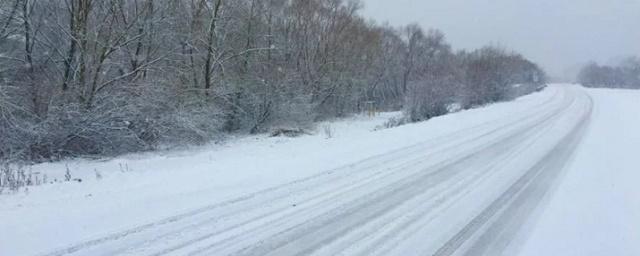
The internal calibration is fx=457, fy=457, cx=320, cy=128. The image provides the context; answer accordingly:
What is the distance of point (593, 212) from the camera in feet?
21.1

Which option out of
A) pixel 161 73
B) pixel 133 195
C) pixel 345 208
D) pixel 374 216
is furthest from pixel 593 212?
pixel 161 73

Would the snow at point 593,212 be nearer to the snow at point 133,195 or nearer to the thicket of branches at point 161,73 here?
the snow at point 133,195

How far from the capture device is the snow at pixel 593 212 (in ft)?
16.8

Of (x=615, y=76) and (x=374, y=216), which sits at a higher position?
(x=615, y=76)

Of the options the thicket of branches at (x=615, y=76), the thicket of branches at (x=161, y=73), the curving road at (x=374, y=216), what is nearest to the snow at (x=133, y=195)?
the curving road at (x=374, y=216)

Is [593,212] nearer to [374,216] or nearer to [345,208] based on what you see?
[374,216]

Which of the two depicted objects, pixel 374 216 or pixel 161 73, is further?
pixel 161 73

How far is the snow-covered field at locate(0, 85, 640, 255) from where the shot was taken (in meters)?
4.94

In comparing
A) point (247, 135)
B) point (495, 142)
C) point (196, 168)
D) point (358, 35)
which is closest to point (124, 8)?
point (247, 135)

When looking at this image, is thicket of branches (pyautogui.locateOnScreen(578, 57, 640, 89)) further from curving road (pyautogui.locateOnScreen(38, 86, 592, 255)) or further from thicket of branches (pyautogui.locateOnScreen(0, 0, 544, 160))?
curving road (pyautogui.locateOnScreen(38, 86, 592, 255))

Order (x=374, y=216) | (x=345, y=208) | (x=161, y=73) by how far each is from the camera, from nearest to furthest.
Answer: (x=374, y=216) → (x=345, y=208) → (x=161, y=73)

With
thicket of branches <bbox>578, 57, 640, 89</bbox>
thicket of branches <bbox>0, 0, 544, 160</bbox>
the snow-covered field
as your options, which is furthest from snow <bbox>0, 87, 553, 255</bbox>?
thicket of branches <bbox>578, 57, 640, 89</bbox>

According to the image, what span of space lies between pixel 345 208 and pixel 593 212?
3.51 metres

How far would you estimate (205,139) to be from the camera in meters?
19.0
